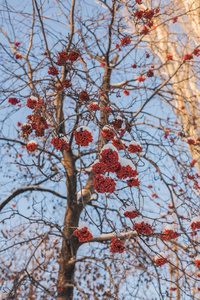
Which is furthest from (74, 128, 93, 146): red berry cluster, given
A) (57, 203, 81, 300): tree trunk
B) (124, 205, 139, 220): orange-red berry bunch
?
(57, 203, 81, 300): tree trunk

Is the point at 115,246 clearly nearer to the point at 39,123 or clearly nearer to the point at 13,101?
the point at 39,123

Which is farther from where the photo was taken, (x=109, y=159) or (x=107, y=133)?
(x=107, y=133)

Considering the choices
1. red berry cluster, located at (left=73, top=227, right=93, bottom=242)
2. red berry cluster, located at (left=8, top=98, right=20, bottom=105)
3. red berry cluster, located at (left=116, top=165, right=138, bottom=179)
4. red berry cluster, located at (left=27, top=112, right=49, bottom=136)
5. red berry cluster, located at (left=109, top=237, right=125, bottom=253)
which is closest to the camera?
red berry cluster, located at (left=116, top=165, right=138, bottom=179)

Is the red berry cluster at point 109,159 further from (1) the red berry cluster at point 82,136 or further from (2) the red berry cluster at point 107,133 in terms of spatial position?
(2) the red berry cluster at point 107,133

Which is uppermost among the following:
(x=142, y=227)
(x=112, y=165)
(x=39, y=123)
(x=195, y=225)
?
(x=39, y=123)

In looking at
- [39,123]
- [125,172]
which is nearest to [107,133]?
[125,172]

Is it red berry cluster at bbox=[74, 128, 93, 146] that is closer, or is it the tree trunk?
red berry cluster at bbox=[74, 128, 93, 146]

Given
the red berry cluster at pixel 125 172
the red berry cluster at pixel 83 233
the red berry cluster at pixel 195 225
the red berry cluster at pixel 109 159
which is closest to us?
the red berry cluster at pixel 109 159

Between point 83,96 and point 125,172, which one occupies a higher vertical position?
point 83,96

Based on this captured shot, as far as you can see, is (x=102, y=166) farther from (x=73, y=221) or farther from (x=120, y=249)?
(x=73, y=221)

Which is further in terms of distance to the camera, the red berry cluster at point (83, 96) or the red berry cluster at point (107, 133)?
the red berry cluster at point (83, 96)

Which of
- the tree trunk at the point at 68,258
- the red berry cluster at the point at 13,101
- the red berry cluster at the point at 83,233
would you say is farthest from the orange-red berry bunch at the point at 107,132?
the red berry cluster at the point at 13,101

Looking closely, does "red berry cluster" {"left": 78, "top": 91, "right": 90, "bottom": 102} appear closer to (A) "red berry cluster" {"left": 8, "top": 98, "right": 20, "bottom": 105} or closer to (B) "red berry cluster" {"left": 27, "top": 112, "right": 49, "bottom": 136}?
(B) "red berry cluster" {"left": 27, "top": 112, "right": 49, "bottom": 136}

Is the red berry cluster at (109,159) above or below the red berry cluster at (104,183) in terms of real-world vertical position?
above
